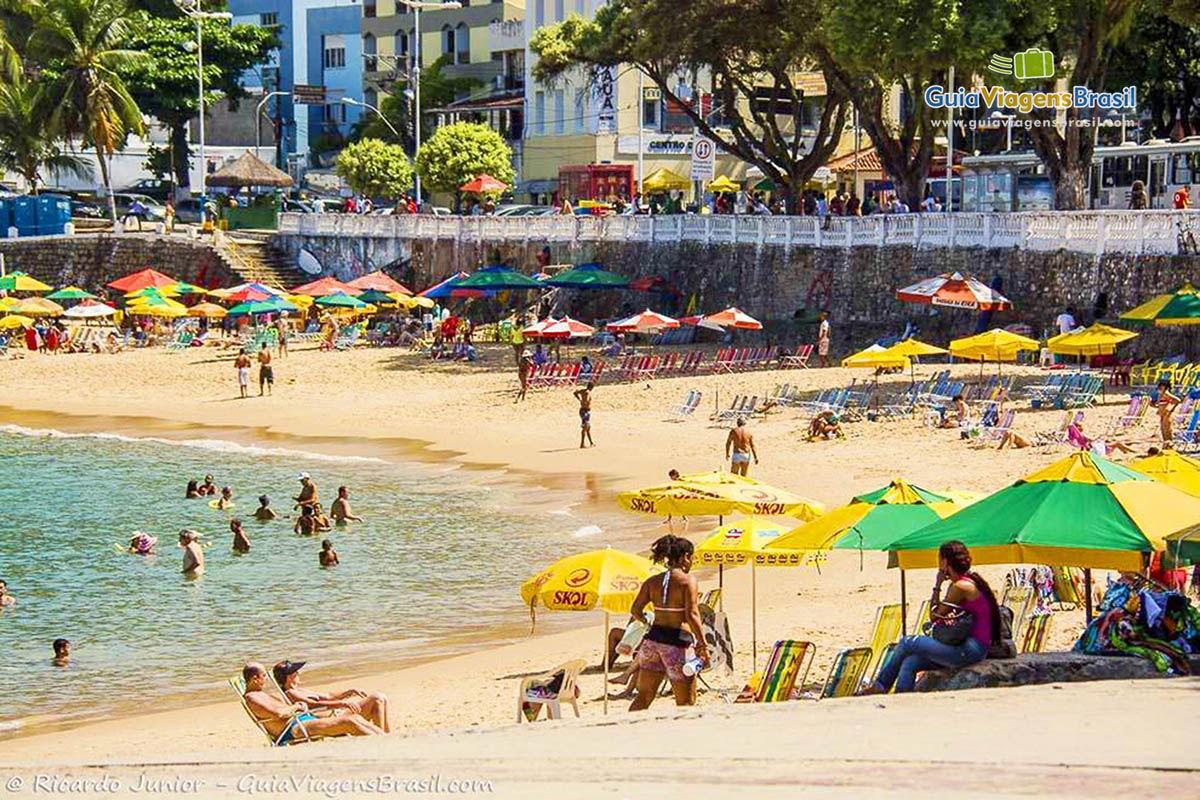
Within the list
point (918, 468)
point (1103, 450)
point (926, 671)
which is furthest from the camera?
point (918, 468)

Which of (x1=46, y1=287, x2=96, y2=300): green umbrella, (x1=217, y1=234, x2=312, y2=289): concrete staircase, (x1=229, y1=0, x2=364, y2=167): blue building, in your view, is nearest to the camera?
(x1=46, y1=287, x2=96, y2=300): green umbrella

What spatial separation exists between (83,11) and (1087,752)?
5606cm

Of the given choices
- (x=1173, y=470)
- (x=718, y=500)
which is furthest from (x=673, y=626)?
(x=718, y=500)

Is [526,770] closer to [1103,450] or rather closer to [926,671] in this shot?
[926,671]

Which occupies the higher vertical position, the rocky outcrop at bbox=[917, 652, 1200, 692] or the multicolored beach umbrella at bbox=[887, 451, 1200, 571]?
the multicolored beach umbrella at bbox=[887, 451, 1200, 571]

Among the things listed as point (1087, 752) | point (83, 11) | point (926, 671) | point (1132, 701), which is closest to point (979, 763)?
point (1087, 752)

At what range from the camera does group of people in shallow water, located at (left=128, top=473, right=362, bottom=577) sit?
2347cm

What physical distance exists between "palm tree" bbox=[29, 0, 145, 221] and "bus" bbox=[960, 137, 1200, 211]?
2895 cm

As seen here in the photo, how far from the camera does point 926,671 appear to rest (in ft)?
38.8

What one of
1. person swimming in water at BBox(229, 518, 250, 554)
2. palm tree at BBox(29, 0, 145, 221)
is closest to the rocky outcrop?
person swimming in water at BBox(229, 518, 250, 554)

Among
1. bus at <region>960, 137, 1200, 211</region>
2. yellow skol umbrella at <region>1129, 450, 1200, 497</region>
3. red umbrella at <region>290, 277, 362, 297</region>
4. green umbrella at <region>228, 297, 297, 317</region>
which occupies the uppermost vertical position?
bus at <region>960, 137, 1200, 211</region>

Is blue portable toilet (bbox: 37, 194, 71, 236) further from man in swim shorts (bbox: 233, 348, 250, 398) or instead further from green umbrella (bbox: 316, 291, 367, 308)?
man in swim shorts (bbox: 233, 348, 250, 398)

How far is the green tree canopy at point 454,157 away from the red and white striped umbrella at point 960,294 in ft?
82.9

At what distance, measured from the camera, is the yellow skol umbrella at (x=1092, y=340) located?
3030 cm
